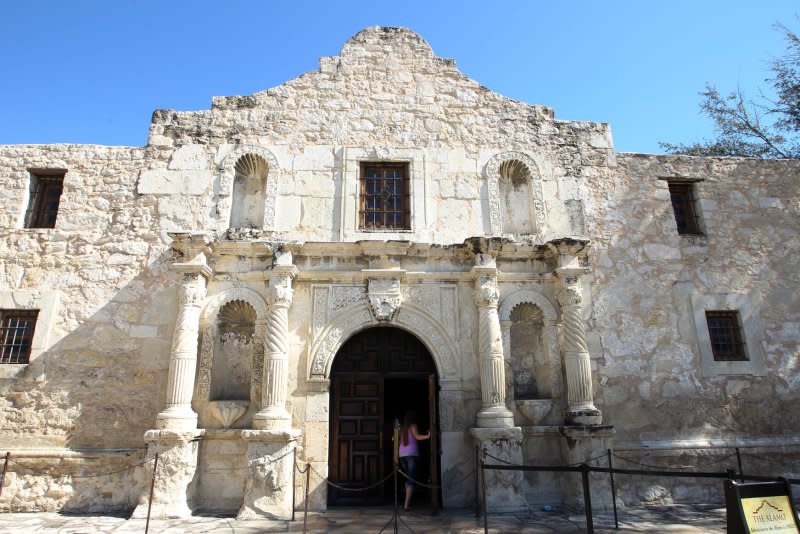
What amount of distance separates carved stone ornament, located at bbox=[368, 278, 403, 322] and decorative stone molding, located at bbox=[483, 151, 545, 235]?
1916mm

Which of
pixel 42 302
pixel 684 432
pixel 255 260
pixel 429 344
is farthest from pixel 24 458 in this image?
pixel 684 432

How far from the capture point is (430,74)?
30.6 feet

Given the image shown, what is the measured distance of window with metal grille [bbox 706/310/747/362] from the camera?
856 centimetres

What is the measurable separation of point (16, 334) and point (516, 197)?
8159 millimetres

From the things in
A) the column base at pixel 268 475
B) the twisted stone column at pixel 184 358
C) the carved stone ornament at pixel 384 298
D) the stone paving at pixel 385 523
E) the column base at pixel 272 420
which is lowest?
the stone paving at pixel 385 523

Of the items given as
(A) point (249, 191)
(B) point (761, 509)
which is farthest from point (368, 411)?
(B) point (761, 509)

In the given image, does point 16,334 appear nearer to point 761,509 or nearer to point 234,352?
point 234,352

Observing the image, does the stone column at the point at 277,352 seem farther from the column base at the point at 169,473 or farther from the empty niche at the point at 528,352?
the empty niche at the point at 528,352

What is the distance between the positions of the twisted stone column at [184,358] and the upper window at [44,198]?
2.98 metres

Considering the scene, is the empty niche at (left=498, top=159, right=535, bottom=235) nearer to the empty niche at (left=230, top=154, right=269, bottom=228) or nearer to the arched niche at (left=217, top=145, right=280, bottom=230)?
the arched niche at (left=217, top=145, right=280, bottom=230)

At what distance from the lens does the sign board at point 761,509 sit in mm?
3719

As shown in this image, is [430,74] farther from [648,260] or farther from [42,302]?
[42,302]

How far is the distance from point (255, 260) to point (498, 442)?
14.4 ft

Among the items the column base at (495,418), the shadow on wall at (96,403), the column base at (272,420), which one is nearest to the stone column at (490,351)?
the column base at (495,418)
